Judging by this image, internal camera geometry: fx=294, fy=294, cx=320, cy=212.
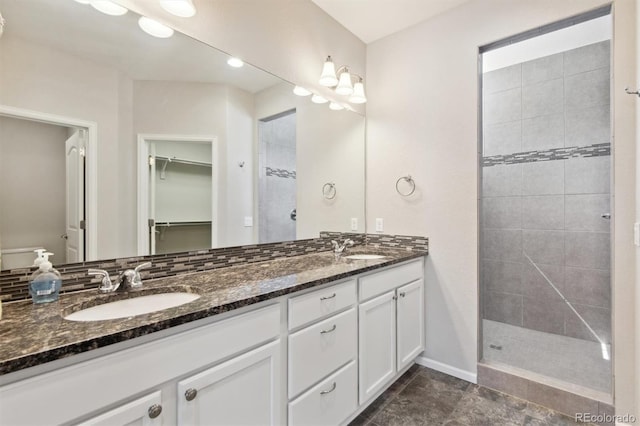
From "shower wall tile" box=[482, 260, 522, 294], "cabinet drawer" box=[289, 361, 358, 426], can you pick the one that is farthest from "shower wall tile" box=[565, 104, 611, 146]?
"cabinet drawer" box=[289, 361, 358, 426]

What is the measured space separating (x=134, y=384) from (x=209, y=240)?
0.86 metres

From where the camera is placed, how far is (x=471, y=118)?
207cm

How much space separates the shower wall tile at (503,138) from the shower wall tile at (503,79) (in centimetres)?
35

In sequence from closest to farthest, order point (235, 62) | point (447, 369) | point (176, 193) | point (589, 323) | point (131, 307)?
point (131, 307) → point (176, 193) → point (235, 62) → point (447, 369) → point (589, 323)

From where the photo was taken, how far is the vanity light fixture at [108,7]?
120 centimetres

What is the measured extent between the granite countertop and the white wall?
0.77 meters

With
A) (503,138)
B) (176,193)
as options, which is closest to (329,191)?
(176,193)

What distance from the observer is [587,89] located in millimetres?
2500

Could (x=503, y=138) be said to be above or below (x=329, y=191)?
above

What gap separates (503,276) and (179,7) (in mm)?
3306

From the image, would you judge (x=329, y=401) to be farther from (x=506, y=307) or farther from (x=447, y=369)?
(x=506, y=307)

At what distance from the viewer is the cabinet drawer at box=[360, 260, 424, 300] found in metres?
1.67

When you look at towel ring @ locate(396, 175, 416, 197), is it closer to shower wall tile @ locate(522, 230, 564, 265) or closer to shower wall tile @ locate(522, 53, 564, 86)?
shower wall tile @ locate(522, 230, 564, 265)

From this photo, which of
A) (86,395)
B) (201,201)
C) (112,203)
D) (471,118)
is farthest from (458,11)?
(86,395)
